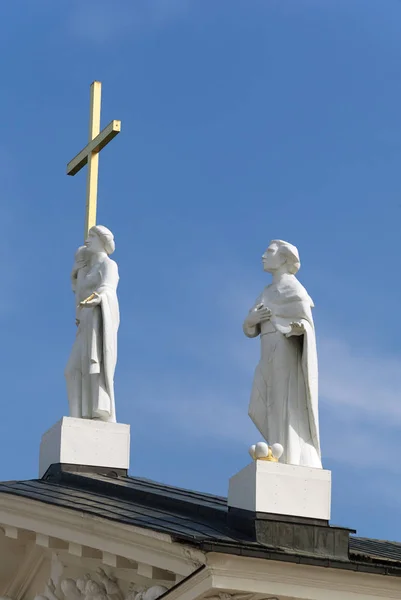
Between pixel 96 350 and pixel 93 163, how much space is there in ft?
8.70

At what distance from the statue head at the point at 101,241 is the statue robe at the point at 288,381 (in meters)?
3.67

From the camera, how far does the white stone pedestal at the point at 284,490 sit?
14.9 meters

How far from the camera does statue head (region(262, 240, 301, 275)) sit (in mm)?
16266

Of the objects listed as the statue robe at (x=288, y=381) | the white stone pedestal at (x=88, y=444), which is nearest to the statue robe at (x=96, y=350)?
the white stone pedestal at (x=88, y=444)

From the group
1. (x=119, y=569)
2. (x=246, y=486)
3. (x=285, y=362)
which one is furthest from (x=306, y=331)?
(x=119, y=569)

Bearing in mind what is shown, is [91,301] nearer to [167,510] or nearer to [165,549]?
[167,510]

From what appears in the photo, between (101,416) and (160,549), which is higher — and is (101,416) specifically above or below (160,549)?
above

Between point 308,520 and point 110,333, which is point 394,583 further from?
point 110,333

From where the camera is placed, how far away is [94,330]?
1895 centimetres

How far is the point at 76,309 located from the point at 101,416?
1.24m

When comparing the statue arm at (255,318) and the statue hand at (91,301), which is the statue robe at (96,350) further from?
the statue arm at (255,318)

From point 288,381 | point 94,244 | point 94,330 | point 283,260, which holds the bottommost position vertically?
point 288,381

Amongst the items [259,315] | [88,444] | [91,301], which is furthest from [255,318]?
[88,444]

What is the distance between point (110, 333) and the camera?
62.1 feet
